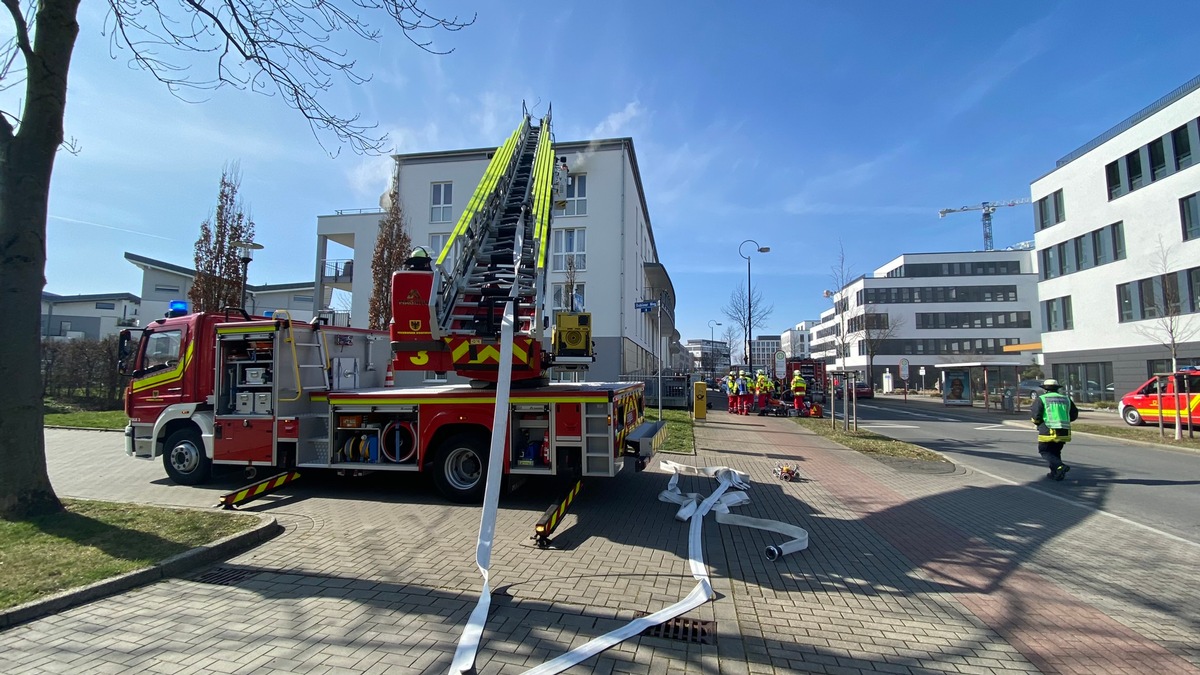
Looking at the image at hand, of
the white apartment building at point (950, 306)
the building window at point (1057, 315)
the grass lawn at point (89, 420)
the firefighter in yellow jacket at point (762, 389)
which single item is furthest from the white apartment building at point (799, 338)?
the grass lawn at point (89, 420)

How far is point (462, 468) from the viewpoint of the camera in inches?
281

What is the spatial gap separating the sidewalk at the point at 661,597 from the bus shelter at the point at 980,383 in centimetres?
2574

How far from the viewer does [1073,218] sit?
31.0m

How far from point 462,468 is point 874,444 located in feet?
34.4

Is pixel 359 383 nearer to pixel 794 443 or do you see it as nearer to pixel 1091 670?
pixel 1091 670

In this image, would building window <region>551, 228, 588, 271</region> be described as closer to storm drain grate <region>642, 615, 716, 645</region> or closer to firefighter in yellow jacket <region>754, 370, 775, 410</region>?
firefighter in yellow jacket <region>754, 370, 775, 410</region>

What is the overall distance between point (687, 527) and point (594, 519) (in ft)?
3.60

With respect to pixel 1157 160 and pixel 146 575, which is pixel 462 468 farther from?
pixel 1157 160

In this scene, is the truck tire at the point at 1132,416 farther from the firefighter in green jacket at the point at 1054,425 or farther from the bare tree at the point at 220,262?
the bare tree at the point at 220,262

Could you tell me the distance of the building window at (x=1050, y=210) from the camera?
32.3m

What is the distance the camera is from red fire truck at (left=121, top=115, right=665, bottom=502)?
6.73 meters

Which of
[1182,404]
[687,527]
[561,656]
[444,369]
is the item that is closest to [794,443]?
[687,527]

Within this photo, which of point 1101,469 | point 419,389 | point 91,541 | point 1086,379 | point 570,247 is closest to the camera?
point 91,541

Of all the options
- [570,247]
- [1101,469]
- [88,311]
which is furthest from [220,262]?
[88,311]
